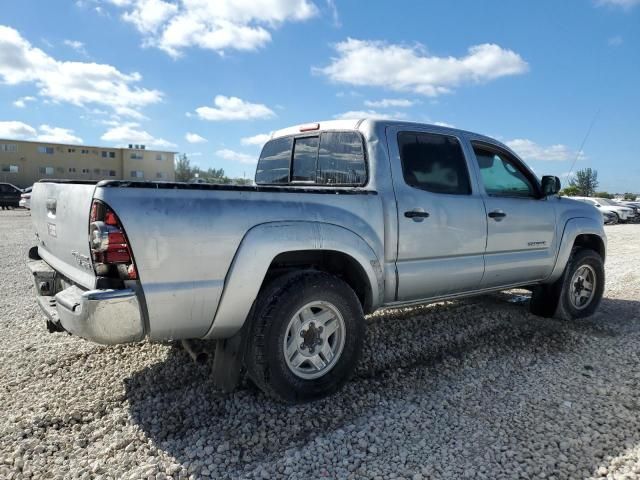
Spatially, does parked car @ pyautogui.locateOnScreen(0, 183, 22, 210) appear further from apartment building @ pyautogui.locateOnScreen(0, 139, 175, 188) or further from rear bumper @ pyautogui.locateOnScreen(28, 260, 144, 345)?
rear bumper @ pyautogui.locateOnScreen(28, 260, 144, 345)

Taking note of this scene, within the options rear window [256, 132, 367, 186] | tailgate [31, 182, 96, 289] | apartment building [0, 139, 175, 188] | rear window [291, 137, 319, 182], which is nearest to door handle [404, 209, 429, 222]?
rear window [256, 132, 367, 186]

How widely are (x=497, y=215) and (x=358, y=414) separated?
7.59 feet

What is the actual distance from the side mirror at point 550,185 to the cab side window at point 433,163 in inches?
45.7

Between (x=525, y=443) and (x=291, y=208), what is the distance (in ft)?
6.62

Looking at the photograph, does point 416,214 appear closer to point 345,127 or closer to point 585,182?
point 345,127

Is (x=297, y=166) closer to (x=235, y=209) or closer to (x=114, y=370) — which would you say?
(x=235, y=209)

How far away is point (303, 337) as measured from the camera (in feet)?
11.0

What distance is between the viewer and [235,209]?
289cm

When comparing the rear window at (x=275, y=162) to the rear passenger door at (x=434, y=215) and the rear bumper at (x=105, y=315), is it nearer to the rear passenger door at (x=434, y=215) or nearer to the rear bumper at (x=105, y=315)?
the rear passenger door at (x=434, y=215)

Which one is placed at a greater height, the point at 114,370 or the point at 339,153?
the point at 339,153

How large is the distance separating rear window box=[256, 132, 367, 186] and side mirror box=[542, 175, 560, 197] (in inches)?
89.5

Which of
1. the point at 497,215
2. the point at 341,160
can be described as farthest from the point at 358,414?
the point at 497,215

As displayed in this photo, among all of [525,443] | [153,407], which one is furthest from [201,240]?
[525,443]

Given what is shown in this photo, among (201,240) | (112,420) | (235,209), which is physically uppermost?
(235,209)
